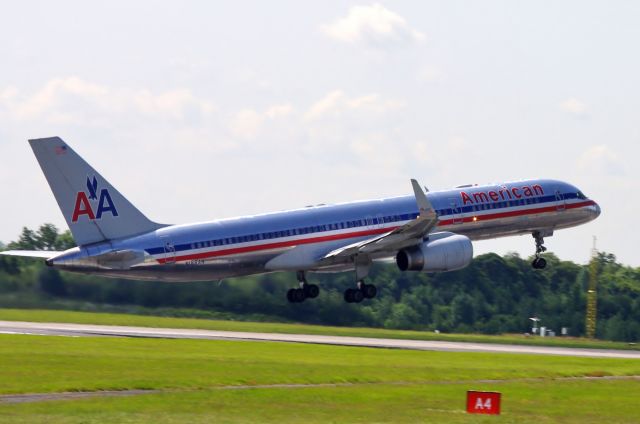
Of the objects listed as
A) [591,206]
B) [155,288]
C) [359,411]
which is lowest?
[359,411]

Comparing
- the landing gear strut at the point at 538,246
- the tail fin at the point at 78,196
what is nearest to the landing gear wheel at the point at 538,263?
the landing gear strut at the point at 538,246

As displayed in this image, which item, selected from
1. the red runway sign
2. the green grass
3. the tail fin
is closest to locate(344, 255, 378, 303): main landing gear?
the green grass

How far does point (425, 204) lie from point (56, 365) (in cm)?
2514

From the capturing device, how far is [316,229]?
7475 cm

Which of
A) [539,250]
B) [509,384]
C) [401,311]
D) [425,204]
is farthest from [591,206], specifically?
[509,384]

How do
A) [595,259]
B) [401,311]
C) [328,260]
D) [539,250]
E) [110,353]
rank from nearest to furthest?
[110,353], [328,260], [539,250], [401,311], [595,259]

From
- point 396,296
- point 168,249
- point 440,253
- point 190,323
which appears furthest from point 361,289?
point 396,296

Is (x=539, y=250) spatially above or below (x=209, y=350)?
above

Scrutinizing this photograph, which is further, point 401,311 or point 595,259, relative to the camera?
point 595,259

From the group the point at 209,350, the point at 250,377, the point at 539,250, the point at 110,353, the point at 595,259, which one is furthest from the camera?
the point at 595,259

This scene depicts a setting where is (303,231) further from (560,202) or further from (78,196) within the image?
(560,202)

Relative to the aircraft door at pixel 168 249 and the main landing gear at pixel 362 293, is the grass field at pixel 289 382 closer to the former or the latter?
the aircraft door at pixel 168 249

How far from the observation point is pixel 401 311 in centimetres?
10506

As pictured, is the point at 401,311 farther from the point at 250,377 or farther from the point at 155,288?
the point at 250,377
